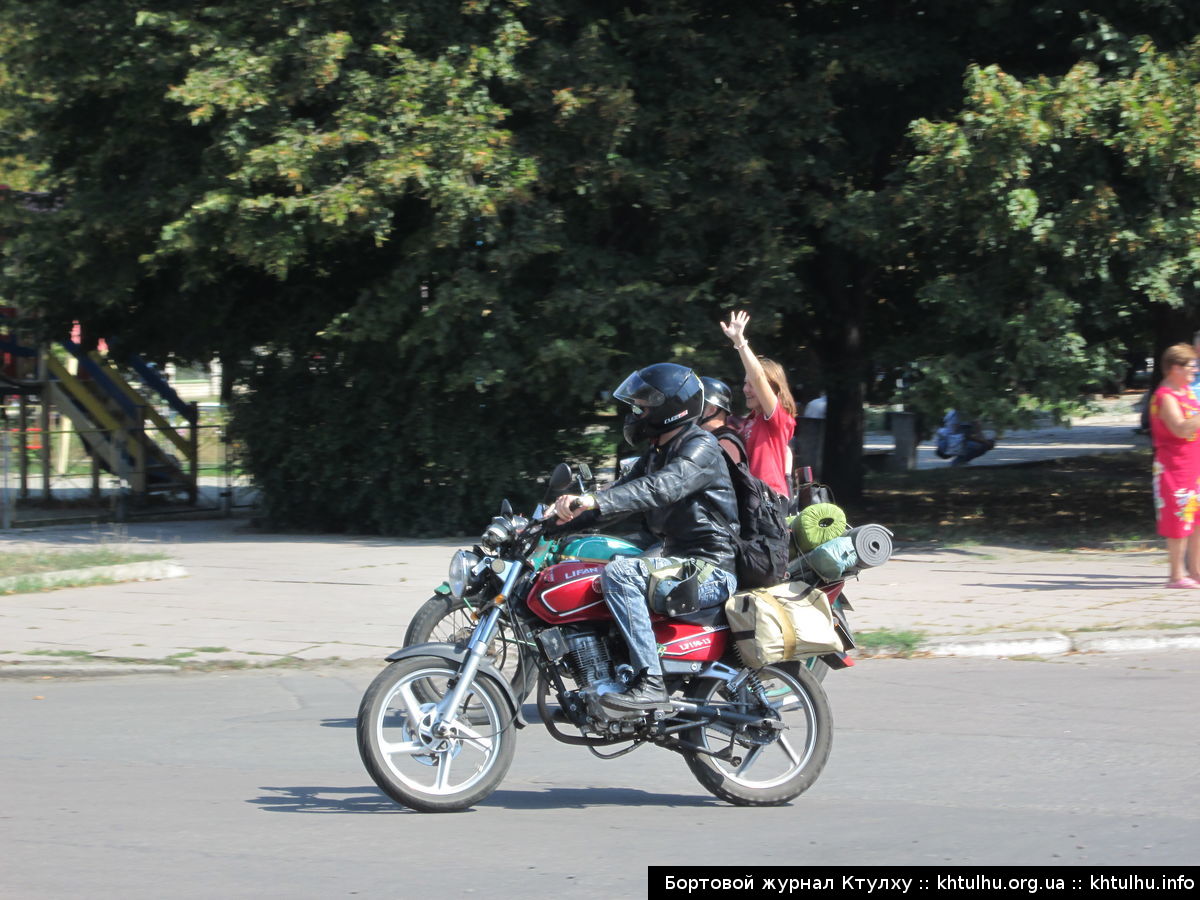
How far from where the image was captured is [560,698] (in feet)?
18.6

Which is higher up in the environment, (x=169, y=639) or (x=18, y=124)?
(x=18, y=124)

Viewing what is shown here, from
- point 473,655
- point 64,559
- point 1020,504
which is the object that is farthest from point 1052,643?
point 1020,504

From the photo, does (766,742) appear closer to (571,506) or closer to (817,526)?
(571,506)

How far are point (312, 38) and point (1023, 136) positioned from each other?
6.85 metres

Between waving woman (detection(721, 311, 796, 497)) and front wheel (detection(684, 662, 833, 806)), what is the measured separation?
9.20 feet

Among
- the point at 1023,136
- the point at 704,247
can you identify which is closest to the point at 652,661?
the point at 1023,136

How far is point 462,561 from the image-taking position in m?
5.78

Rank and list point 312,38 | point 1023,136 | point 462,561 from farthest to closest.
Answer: point 312,38
point 1023,136
point 462,561

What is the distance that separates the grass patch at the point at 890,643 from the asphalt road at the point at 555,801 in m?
0.96

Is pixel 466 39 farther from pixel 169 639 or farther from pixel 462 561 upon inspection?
pixel 462 561

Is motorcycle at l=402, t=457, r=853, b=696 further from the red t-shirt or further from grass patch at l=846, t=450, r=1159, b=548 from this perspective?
grass patch at l=846, t=450, r=1159, b=548

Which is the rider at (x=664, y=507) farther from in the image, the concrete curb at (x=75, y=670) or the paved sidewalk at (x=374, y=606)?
the concrete curb at (x=75, y=670)

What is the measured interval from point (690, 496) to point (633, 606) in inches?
21.8

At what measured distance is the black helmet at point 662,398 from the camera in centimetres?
582
